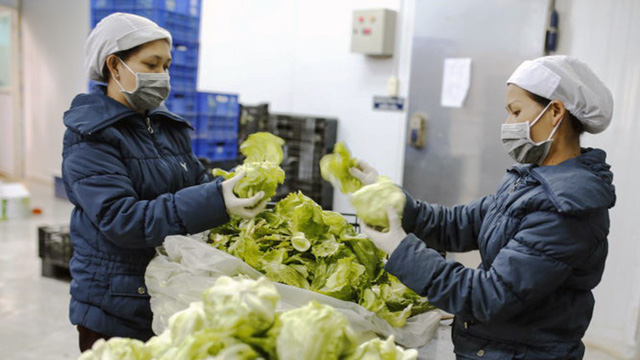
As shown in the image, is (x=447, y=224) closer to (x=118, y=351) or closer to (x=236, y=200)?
(x=236, y=200)

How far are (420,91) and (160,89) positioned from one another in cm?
295

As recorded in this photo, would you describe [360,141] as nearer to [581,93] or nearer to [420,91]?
[420,91]

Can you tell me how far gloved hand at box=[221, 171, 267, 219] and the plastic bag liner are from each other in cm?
12

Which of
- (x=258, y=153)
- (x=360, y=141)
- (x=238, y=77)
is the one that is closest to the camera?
(x=258, y=153)

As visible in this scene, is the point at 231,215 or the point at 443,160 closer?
the point at 231,215

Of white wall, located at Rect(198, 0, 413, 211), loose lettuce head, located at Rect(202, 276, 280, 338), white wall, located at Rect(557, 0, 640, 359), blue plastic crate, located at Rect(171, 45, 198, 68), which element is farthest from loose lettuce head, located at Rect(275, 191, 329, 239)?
white wall, located at Rect(198, 0, 413, 211)

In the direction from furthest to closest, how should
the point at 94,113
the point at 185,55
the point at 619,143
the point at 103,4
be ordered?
the point at 185,55 → the point at 103,4 → the point at 619,143 → the point at 94,113

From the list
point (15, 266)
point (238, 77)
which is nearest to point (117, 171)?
point (15, 266)

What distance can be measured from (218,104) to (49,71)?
167 inches

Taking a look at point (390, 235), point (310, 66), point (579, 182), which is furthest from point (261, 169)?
point (310, 66)

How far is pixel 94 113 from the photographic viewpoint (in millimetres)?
1603

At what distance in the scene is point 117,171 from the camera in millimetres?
1544

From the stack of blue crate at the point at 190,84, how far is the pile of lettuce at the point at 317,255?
289 centimetres

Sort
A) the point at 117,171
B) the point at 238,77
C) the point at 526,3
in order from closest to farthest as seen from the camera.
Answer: the point at 117,171, the point at 526,3, the point at 238,77
